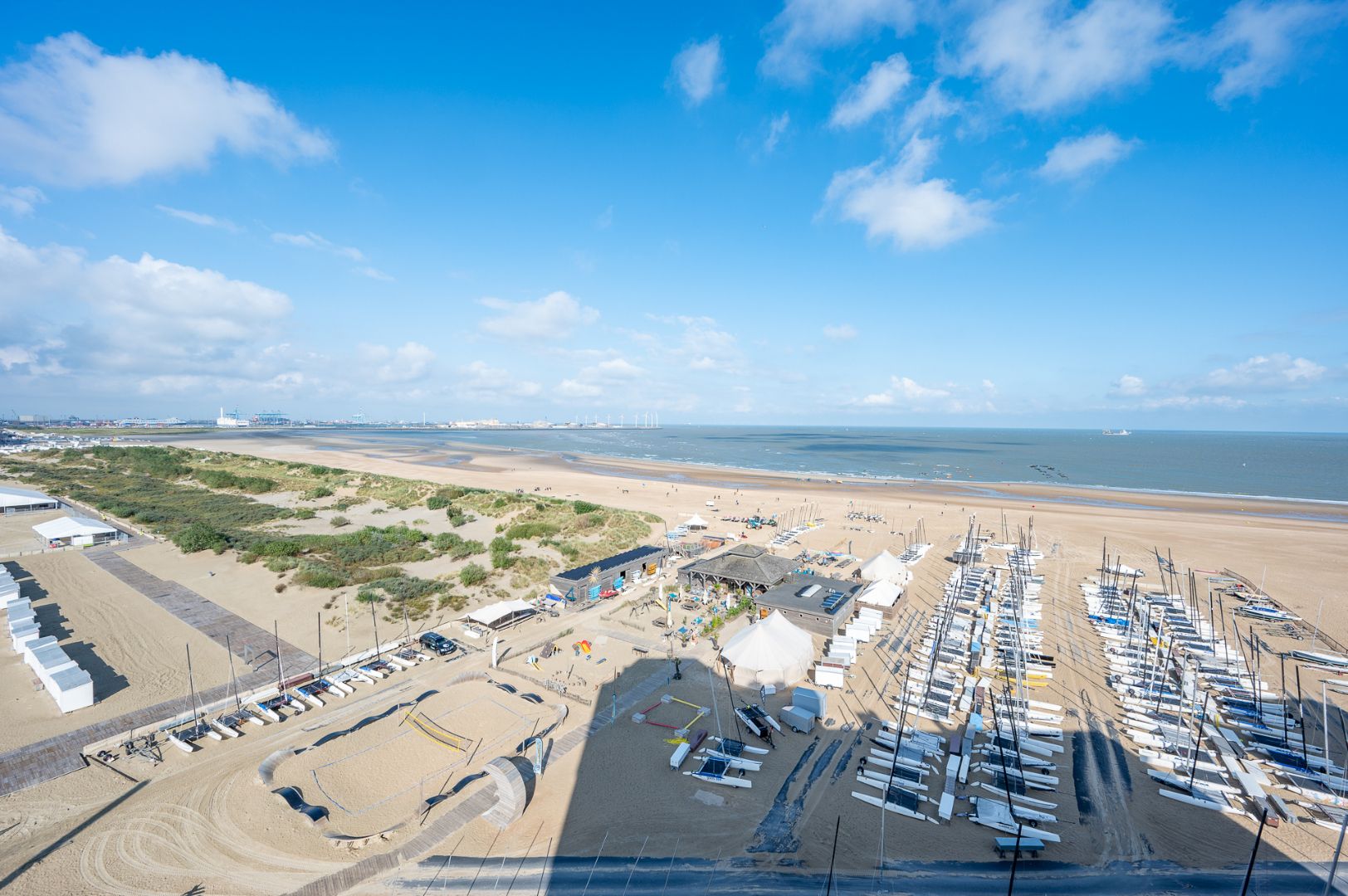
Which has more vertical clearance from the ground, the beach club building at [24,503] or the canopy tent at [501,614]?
the beach club building at [24,503]

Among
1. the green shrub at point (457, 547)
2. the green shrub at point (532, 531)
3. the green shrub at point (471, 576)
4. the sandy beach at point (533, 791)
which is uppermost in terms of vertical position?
the green shrub at point (532, 531)

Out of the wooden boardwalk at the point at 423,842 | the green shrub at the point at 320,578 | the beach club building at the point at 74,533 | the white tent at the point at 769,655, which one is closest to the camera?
the wooden boardwalk at the point at 423,842

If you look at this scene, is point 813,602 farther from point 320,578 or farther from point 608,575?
point 320,578

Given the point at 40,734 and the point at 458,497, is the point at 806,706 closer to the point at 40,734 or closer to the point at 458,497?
the point at 40,734

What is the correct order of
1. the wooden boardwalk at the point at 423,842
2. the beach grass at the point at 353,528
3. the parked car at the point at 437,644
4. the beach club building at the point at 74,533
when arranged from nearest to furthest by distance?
the wooden boardwalk at the point at 423,842 < the parked car at the point at 437,644 < the beach grass at the point at 353,528 < the beach club building at the point at 74,533

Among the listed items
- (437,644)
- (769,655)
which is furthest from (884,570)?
(437,644)

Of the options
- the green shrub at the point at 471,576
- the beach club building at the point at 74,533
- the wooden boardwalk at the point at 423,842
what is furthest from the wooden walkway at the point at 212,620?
the wooden boardwalk at the point at 423,842

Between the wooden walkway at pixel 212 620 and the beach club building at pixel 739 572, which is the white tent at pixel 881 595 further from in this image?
the wooden walkway at pixel 212 620
